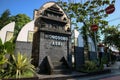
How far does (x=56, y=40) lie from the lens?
45.1ft

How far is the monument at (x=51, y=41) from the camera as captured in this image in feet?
40.3

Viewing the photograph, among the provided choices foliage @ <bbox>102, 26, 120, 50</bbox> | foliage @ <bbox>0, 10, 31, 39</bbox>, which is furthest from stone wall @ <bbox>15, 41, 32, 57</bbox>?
foliage @ <bbox>102, 26, 120, 50</bbox>

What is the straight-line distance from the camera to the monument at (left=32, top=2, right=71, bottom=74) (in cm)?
1230

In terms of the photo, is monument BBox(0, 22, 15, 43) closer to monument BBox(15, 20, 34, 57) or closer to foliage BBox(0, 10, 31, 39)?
monument BBox(15, 20, 34, 57)

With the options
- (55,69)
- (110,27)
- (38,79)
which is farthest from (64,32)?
(110,27)

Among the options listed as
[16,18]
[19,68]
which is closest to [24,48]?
[19,68]

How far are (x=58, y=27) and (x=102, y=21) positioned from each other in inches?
375

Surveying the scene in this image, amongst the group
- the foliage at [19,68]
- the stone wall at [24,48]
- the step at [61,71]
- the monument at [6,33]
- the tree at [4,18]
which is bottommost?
the step at [61,71]

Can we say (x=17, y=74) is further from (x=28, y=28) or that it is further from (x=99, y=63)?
(x=99, y=63)

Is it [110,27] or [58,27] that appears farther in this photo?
[110,27]

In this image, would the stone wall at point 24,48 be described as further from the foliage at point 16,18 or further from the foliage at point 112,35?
the foliage at point 112,35

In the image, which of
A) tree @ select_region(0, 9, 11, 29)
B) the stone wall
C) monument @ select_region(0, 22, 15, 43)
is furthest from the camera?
tree @ select_region(0, 9, 11, 29)

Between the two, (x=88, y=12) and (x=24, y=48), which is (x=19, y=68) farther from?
(x=88, y=12)

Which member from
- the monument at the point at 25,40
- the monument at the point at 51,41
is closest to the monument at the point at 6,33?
the monument at the point at 25,40
